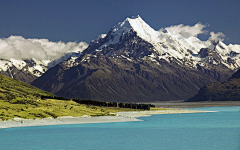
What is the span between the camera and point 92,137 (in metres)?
105

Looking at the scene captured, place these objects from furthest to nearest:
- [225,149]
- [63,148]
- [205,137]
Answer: [205,137]
[63,148]
[225,149]

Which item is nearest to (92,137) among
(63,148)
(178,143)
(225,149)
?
(63,148)

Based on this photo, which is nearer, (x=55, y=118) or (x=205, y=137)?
(x=205, y=137)

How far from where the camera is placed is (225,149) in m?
78.1

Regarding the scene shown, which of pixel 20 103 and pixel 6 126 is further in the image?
pixel 20 103

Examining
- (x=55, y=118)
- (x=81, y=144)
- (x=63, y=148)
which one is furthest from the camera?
(x=55, y=118)

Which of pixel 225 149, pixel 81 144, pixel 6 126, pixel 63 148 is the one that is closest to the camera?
pixel 225 149

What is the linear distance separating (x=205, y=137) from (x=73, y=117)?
302 ft

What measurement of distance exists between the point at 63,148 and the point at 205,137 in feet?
137

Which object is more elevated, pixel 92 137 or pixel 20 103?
pixel 20 103

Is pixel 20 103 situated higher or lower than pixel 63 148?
higher

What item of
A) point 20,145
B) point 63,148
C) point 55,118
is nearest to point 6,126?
point 55,118

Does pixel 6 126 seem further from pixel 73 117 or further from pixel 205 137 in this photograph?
pixel 205 137

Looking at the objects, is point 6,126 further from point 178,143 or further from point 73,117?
point 178,143
